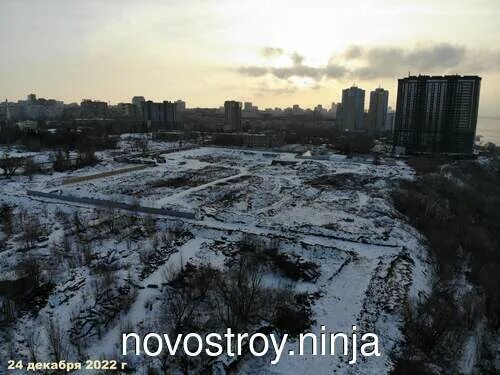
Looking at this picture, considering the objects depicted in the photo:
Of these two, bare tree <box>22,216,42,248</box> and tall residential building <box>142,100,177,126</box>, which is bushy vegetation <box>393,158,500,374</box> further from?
tall residential building <box>142,100,177,126</box>

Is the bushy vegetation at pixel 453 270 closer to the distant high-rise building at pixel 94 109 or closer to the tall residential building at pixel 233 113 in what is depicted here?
the tall residential building at pixel 233 113

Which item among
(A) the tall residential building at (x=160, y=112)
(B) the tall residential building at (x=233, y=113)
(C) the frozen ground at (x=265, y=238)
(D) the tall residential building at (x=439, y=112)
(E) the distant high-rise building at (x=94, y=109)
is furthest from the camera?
(E) the distant high-rise building at (x=94, y=109)

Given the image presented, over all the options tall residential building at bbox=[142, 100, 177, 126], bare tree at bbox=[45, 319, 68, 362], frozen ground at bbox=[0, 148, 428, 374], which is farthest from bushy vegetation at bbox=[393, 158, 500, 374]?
tall residential building at bbox=[142, 100, 177, 126]

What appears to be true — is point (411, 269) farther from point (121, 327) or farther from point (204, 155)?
point (204, 155)

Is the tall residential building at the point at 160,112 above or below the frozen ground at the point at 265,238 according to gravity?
above

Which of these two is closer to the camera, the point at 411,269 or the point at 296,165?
the point at 411,269

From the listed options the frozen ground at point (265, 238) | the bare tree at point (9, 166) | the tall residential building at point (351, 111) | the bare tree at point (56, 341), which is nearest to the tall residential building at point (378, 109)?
the tall residential building at point (351, 111)

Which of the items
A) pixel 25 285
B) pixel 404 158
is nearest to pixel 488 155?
pixel 404 158
